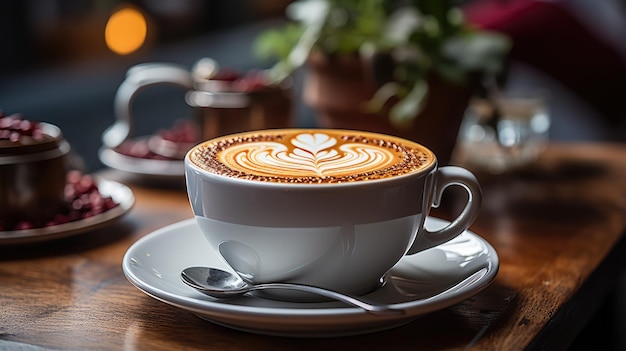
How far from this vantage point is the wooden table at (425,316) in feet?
1.94


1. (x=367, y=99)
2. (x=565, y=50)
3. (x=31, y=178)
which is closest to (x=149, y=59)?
(x=565, y=50)

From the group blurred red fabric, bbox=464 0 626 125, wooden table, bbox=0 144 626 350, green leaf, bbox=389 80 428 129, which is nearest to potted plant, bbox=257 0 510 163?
green leaf, bbox=389 80 428 129

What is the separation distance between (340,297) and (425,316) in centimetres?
10

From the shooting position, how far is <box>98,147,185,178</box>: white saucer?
1069 millimetres

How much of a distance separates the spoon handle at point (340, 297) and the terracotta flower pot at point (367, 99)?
0.49 meters

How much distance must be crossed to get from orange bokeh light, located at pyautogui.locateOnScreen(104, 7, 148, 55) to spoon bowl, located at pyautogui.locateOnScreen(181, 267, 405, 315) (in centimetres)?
211

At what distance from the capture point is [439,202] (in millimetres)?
670

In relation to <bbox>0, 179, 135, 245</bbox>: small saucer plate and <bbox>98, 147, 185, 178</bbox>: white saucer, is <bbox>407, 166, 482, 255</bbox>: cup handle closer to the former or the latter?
<bbox>0, 179, 135, 245</bbox>: small saucer plate

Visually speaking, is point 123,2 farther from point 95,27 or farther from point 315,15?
point 315,15

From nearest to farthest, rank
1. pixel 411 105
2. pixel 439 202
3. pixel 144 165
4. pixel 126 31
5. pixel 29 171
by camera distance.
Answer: pixel 439 202 → pixel 29 171 → pixel 411 105 → pixel 144 165 → pixel 126 31

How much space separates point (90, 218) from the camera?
85 centimetres

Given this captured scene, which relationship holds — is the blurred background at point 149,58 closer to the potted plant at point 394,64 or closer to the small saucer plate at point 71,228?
the potted plant at point 394,64

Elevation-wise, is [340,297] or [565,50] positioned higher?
[340,297]

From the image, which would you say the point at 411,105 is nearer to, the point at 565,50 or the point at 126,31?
the point at 565,50
